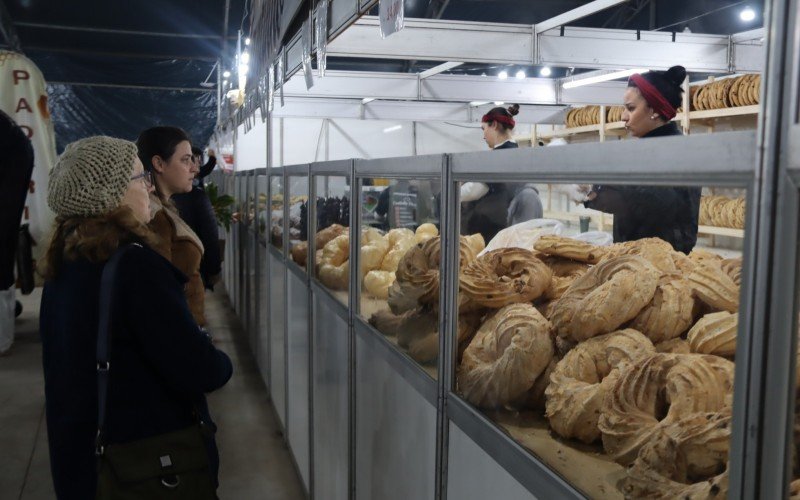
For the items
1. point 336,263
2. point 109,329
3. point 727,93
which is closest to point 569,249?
point 109,329

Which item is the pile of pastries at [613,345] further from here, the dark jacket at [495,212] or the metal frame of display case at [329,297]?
the metal frame of display case at [329,297]

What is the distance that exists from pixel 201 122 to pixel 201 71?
1.01m

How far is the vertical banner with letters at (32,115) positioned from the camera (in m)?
5.29

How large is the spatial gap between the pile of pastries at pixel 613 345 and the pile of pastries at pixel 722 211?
5 cm

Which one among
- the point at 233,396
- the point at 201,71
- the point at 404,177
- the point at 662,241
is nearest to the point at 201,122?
the point at 201,71

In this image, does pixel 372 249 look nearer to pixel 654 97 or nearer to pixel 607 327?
pixel 607 327

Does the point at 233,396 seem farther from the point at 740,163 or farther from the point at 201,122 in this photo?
the point at 201,122

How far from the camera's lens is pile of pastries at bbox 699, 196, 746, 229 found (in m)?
0.71

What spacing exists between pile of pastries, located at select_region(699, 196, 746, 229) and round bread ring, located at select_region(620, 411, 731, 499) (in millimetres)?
221

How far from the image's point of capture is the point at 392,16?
5.56 feet

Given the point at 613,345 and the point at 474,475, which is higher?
the point at 613,345

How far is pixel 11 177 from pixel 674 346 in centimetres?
326

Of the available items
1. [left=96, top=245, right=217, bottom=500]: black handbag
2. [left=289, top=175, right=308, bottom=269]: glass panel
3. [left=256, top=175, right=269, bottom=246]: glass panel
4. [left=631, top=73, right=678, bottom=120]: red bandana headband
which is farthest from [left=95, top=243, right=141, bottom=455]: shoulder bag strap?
[left=256, top=175, right=269, bottom=246]: glass panel

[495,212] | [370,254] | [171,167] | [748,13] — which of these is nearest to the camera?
[495,212]
